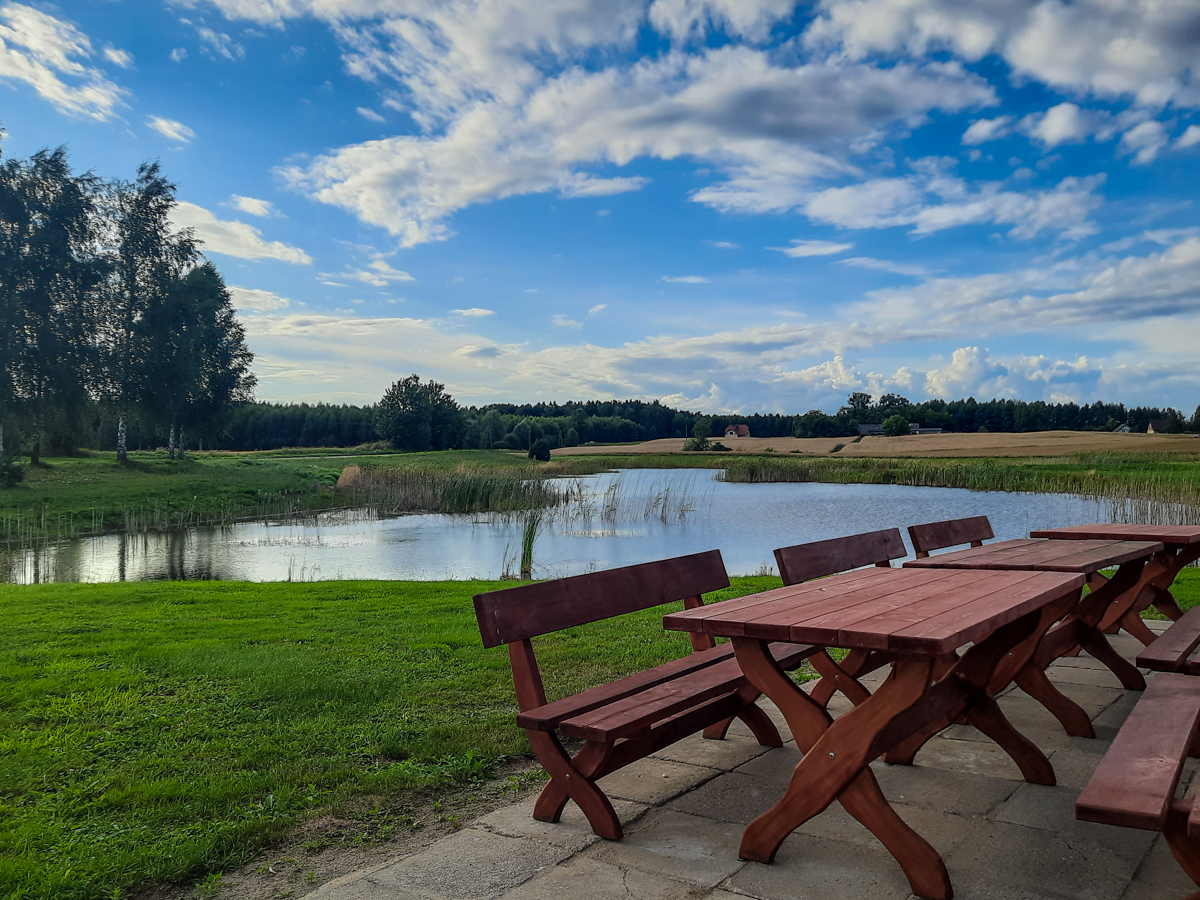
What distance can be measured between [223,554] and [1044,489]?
23.6 m

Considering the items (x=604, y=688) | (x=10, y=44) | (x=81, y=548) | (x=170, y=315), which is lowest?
(x=81, y=548)

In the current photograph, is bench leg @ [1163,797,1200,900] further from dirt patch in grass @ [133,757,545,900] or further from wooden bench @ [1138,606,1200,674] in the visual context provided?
dirt patch in grass @ [133,757,545,900]

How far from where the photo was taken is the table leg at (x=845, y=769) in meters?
2.16

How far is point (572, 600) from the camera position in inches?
115

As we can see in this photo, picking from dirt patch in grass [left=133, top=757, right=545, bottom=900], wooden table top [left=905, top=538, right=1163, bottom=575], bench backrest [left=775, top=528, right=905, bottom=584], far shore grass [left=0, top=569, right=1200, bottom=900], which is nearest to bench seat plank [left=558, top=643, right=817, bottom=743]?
bench backrest [left=775, top=528, right=905, bottom=584]

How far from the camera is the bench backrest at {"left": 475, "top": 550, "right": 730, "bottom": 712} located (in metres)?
2.64

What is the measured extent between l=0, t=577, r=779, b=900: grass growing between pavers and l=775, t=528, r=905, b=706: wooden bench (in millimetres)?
1367

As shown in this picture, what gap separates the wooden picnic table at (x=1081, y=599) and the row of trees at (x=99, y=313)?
3075cm

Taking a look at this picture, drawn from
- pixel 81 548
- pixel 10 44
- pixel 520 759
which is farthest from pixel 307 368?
pixel 520 759

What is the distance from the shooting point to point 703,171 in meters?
15.6

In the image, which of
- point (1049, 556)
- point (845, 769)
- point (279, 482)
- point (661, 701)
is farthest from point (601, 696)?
point (279, 482)

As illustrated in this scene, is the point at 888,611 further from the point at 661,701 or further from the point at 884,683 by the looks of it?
the point at 661,701

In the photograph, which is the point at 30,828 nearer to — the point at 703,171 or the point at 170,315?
the point at 703,171

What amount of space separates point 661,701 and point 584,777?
35 cm
